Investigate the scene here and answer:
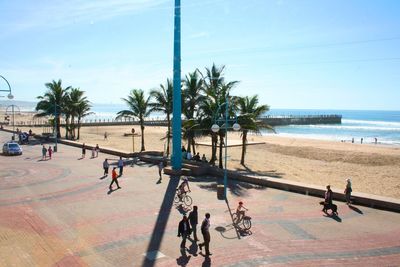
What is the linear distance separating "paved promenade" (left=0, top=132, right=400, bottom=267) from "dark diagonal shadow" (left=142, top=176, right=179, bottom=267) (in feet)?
0.11

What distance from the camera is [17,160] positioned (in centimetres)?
3150

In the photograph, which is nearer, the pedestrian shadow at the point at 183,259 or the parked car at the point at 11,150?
the pedestrian shadow at the point at 183,259

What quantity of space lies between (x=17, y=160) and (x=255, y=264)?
26.6 metres

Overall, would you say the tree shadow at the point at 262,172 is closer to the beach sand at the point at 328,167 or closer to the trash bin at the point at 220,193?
the beach sand at the point at 328,167

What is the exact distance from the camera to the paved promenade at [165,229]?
445 inches

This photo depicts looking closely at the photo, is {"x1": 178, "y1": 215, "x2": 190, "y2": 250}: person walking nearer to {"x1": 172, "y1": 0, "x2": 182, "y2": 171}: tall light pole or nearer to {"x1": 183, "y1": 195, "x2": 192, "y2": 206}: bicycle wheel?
{"x1": 183, "y1": 195, "x2": 192, "y2": 206}: bicycle wheel

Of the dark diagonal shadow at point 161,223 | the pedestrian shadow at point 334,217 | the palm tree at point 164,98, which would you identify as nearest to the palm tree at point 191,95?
the palm tree at point 164,98

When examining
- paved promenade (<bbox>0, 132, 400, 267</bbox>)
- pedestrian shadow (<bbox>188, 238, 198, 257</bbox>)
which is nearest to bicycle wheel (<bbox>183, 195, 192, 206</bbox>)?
paved promenade (<bbox>0, 132, 400, 267</bbox>)

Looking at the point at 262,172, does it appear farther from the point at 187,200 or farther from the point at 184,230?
the point at 184,230

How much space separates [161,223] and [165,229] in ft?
2.40

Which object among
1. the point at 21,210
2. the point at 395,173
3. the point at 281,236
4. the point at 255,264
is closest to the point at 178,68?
the point at 21,210

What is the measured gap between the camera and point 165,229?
546 inches

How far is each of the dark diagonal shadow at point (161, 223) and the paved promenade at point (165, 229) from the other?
0.03m

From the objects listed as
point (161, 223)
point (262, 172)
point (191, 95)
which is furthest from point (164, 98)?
point (161, 223)
